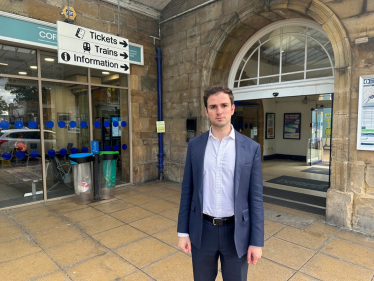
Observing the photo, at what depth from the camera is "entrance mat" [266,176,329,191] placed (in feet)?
20.9

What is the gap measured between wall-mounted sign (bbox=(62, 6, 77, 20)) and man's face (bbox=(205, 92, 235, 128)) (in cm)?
489

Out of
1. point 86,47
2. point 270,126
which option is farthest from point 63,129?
point 270,126

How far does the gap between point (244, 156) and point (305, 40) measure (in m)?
4.18

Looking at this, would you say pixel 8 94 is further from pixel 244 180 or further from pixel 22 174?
pixel 244 180

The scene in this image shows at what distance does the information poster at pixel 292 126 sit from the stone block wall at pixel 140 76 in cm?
703

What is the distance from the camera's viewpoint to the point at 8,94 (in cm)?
489

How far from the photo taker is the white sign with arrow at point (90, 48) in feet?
15.1

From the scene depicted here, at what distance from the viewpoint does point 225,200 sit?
174 centimetres

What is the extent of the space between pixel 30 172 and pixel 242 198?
5.10m

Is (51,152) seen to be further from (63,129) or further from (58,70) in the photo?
(58,70)

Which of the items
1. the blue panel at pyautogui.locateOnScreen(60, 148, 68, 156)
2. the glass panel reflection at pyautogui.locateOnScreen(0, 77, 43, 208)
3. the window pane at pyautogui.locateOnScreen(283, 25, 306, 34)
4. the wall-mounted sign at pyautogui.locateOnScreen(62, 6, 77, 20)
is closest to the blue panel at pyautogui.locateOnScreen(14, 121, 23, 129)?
the glass panel reflection at pyautogui.locateOnScreen(0, 77, 43, 208)

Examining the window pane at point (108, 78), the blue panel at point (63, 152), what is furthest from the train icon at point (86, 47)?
the blue panel at point (63, 152)

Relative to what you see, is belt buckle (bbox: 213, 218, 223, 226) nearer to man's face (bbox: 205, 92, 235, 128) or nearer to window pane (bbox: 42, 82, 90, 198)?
man's face (bbox: 205, 92, 235, 128)

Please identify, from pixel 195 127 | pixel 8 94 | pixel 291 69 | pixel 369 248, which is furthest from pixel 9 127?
pixel 369 248
